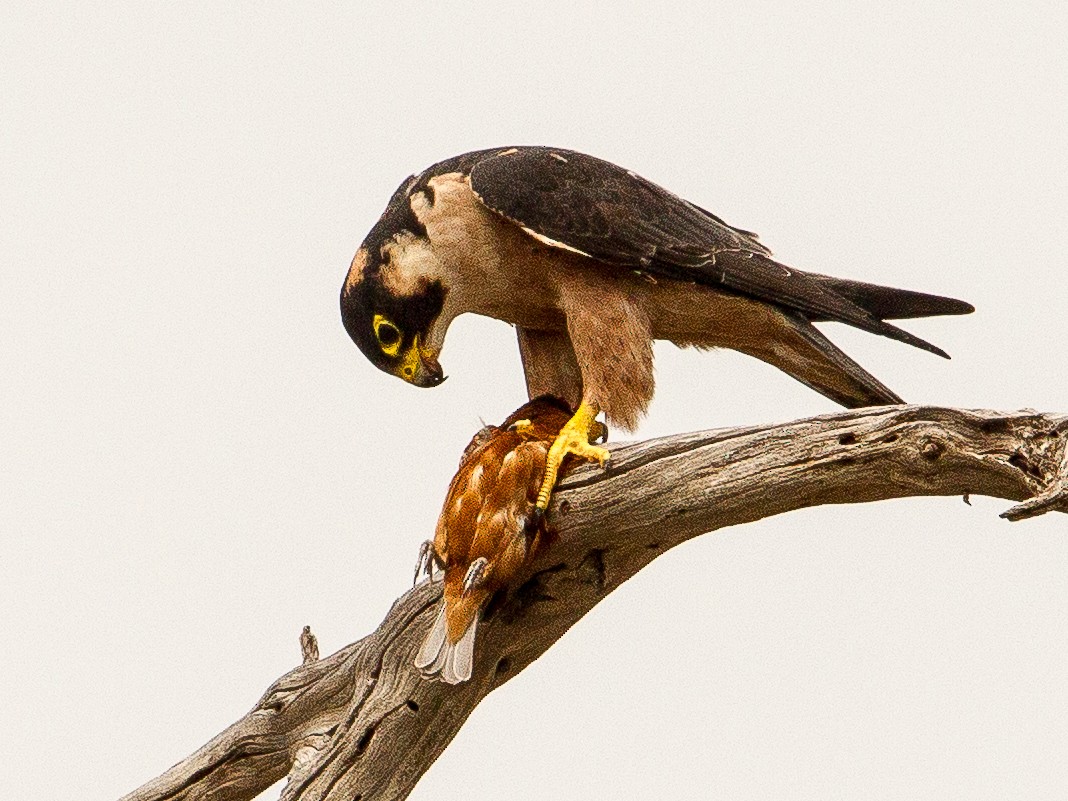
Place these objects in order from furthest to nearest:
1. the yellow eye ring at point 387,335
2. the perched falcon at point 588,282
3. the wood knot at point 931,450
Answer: the yellow eye ring at point 387,335 → the perched falcon at point 588,282 → the wood knot at point 931,450

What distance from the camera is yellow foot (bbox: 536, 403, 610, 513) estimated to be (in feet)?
10.7

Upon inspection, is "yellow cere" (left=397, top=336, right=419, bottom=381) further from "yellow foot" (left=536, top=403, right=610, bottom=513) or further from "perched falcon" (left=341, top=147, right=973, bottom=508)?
"yellow foot" (left=536, top=403, right=610, bottom=513)

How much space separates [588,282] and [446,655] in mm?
929

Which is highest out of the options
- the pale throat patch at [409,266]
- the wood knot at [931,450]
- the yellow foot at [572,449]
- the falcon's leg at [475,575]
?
the pale throat patch at [409,266]

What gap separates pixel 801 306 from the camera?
11.5 ft

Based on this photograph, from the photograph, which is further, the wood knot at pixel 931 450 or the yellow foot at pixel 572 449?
the yellow foot at pixel 572 449

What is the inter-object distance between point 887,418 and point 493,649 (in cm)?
112

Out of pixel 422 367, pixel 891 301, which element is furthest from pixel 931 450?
pixel 422 367

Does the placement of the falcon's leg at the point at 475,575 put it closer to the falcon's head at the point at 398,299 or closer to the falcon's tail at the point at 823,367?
the falcon's head at the point at 398,299

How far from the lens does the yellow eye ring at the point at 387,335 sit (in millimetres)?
3533

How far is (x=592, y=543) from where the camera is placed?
3342mm

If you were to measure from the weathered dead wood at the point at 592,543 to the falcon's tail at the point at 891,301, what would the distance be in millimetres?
604

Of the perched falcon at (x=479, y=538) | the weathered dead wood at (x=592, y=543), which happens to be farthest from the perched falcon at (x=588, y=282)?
the weathered dead wood at (x=592, y=543)

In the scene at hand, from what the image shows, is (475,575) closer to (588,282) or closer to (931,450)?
(588,282)
